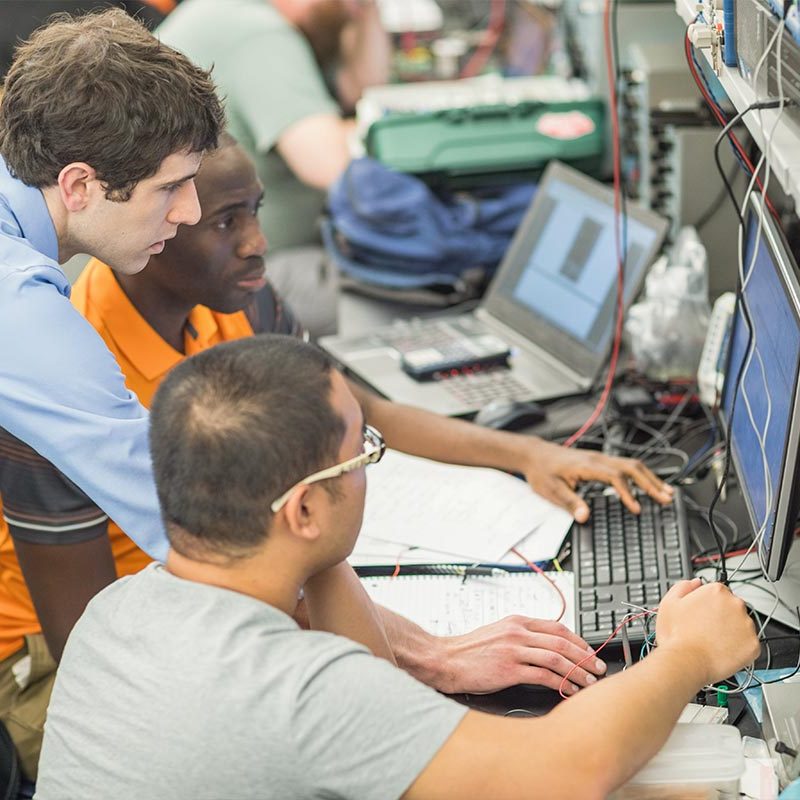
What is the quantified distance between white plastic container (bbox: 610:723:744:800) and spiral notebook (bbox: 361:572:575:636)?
322 millimetres

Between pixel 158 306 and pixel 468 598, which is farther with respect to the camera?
pixel 158 306

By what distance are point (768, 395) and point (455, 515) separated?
483 millimetres

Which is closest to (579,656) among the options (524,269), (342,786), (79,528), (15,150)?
(342,786)

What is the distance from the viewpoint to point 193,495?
3.24 feet

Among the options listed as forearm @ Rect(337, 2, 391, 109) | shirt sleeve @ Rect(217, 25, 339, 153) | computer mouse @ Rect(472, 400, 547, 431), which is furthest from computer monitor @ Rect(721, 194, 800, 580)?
forearm @ Rect(337, 2, 391, 109)

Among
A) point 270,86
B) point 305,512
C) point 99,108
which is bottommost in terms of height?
point 270,86

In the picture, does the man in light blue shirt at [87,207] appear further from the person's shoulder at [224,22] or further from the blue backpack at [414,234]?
the person's shoulder at [224,22]

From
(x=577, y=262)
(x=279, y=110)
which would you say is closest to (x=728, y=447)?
(x=577, y=262)

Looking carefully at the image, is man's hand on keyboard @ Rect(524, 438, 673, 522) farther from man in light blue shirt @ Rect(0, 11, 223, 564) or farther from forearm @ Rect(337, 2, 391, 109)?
forearm @ Rect(337, 2, 391, 109)

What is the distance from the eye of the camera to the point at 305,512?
1002 millimetres

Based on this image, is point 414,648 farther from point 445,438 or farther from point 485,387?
point 485,387

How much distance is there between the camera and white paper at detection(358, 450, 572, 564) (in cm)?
156

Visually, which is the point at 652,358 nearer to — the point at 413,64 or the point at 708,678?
the point at 708,678

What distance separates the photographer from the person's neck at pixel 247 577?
1005mm
